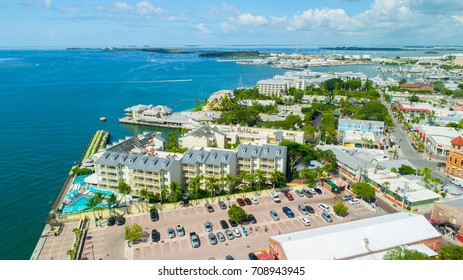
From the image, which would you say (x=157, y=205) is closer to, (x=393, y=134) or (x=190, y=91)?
(x=393, y=134)

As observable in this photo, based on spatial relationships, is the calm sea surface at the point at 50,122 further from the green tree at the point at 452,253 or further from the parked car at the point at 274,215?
the green tree at the point at 452,253

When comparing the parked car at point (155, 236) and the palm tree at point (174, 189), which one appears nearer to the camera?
the parked car at point (155, 236)

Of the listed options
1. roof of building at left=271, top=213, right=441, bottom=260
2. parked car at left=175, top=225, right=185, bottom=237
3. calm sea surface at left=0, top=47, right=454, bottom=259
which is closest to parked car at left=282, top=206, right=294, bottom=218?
roof of building at left=271, top=213, right=441, bottom=260

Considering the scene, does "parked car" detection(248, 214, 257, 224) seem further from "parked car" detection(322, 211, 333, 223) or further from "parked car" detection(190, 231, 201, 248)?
"parked car" detection(322, 211, 333, 223)

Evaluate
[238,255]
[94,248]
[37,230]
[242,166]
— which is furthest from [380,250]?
[37,230]

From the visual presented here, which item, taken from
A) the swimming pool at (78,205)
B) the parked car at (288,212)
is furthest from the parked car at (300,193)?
the swimming pool at (78,205)

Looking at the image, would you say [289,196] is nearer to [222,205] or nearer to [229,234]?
[222,205]
